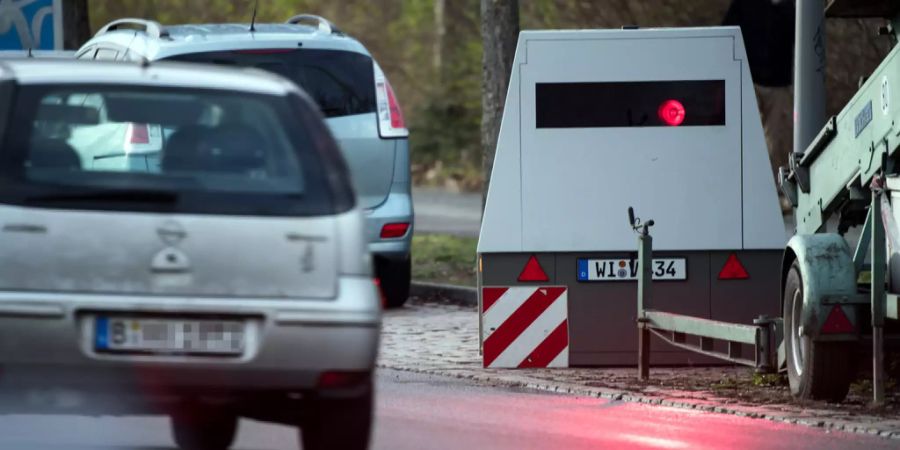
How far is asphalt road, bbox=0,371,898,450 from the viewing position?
9.99m

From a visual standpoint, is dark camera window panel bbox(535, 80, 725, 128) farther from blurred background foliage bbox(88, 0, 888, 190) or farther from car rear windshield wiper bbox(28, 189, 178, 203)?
blurred background foliage bbox(88, 0, 888, 190)

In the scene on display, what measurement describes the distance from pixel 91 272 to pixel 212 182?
1.81 ft

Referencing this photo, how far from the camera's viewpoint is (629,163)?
46.4ft

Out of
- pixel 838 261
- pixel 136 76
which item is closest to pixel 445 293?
pixel 838 261

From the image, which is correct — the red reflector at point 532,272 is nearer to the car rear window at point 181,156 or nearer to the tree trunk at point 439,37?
the car rear window at point 181,156

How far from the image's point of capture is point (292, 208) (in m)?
8.03

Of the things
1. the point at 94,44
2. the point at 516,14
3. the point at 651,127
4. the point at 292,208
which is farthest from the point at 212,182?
the point at 516,14

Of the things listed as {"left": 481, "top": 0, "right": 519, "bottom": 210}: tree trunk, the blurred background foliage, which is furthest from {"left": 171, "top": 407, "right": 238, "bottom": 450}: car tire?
the blurred background foliage

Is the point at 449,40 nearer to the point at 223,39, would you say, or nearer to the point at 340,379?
the point at 223,39

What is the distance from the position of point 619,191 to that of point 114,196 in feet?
21.6

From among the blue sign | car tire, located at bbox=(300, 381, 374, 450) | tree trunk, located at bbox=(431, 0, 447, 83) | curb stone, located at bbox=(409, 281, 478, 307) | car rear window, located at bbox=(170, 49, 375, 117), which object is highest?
tree trunk, located at bbox=(431, 0, 447, 83)

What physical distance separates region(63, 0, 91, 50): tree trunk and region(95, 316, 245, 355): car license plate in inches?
721

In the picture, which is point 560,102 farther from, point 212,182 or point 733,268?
point 212,182

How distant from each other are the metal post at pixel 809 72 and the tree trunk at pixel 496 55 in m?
5.81
